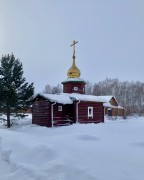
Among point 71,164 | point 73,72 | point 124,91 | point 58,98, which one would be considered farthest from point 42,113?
point 124,91

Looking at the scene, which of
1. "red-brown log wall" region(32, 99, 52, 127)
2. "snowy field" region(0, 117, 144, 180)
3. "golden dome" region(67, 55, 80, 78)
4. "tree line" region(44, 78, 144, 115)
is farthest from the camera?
"tree line" region(44, 78, 144, 115)

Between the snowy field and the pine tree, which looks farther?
the pine tree

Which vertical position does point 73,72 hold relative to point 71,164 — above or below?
above

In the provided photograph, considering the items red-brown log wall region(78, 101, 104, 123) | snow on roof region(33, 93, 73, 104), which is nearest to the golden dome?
red-brown log wall region(78, 101, 104, 123)

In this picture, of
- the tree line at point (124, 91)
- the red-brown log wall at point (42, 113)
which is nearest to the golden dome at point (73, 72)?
the red-brown log wall at point (42, 113)

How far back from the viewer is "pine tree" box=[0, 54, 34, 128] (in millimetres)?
21828

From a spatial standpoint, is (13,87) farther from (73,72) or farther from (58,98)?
(73,72)

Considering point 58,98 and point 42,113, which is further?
point 42,113

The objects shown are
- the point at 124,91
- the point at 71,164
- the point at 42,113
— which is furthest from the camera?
the point at 124,91

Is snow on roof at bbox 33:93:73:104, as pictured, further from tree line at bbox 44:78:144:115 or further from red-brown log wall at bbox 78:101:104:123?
tree line at bbox 44:78:144:115

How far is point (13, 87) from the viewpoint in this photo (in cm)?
2195

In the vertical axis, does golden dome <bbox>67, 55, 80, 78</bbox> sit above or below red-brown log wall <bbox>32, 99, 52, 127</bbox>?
above

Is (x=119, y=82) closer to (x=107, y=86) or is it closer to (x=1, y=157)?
(x=107, y=86)

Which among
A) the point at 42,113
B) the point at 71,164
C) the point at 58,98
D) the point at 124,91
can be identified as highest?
the point at 124,91
